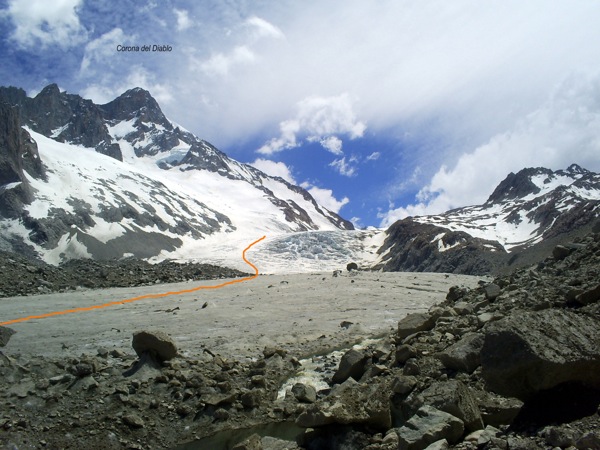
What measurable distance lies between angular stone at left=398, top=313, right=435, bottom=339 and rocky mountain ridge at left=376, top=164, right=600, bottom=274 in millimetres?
36184

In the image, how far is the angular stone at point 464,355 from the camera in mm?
8602

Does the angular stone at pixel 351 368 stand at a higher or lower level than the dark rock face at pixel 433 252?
lower

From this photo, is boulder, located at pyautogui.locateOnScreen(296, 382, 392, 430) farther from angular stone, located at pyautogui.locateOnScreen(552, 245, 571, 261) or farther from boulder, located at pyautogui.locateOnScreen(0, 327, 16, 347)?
angular stone, located at pyautogui.locateOnScreen(552, 245, 571, 261)

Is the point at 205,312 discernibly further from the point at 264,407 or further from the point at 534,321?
the point at 534,321

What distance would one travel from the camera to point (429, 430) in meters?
6.18

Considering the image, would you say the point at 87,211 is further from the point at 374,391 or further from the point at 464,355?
the point at 464,355

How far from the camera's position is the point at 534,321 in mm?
6988

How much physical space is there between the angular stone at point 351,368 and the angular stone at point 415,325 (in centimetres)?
165

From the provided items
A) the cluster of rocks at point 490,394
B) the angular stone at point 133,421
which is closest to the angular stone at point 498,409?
the cluster of rocks at point 490,394

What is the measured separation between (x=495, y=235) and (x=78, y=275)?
9922 centimetres

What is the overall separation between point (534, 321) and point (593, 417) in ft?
5.00

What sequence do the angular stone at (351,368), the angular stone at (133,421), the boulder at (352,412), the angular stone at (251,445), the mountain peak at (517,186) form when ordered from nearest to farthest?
the boulder at (352,412) < the angular stone at (251,445) < the angular stone at (133,421) < the angular stone at (351,368) < the mountain peak at (517,186)

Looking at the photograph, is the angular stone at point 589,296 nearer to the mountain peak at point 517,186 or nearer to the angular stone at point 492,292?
the angular stone at point 492,292

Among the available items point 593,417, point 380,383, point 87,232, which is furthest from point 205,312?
point 87,232
